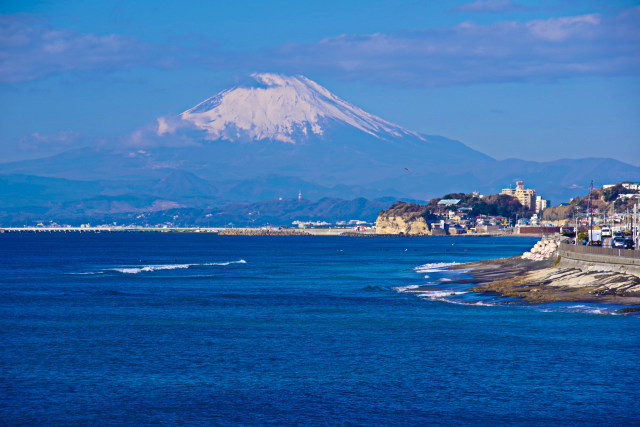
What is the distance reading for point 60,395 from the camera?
30.4 metres

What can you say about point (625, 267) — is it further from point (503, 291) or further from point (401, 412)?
point (401, 412)

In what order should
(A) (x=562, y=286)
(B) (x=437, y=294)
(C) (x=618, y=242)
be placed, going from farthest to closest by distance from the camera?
1. (C) (x=618, y=242)
2. (B) (x=437, y=294)
3. (A) (x=562, y=286)

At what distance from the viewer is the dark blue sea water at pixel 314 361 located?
92.4ft

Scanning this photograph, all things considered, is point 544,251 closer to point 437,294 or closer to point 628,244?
point 628,244

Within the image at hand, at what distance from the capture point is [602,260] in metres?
61.3

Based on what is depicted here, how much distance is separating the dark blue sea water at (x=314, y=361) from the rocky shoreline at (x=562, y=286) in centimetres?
265

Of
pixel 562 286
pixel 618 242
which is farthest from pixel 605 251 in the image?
pixel 618 242

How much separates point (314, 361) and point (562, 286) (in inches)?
1146

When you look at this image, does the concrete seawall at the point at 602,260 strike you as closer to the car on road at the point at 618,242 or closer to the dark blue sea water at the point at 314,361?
the car on road at the point at 618,242

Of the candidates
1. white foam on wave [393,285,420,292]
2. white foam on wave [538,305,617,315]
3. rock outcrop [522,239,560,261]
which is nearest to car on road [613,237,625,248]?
rock outcrop [522,239,560,261]

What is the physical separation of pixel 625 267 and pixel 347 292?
74.2ft

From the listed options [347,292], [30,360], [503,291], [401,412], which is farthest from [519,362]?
[347,292]

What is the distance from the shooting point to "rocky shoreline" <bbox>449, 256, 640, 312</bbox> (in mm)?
52188

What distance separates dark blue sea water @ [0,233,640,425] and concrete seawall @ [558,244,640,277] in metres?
9.28
